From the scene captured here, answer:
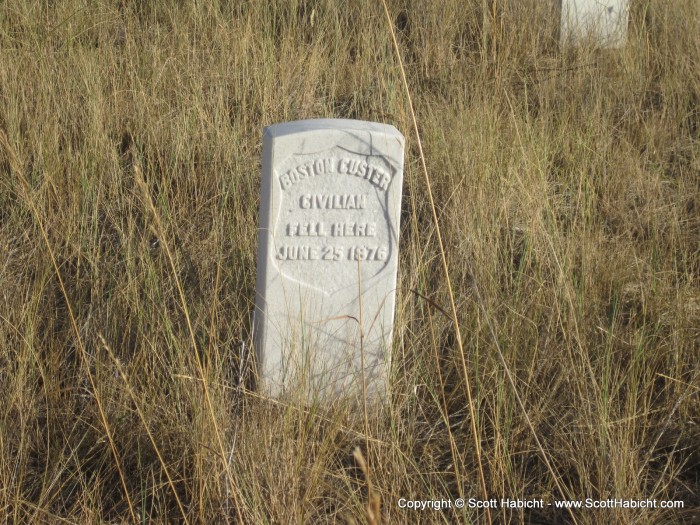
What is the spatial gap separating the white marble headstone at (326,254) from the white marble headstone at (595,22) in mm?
2750

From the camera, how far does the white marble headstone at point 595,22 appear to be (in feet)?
15.2

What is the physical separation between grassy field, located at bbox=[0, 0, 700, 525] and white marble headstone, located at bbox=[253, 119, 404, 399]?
99mm

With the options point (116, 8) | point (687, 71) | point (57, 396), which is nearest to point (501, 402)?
point (57, 396)

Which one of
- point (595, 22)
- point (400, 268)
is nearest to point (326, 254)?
point (400, 268)

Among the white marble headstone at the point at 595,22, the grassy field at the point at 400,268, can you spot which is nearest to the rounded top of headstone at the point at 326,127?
the grassy field at the point at 400,268

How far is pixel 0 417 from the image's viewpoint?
212cm

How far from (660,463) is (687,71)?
2625 millimetres

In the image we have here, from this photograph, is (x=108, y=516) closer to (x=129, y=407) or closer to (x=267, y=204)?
(x=129, y=407)

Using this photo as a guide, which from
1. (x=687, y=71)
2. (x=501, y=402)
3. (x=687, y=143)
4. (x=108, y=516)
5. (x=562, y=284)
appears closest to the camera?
(x=108, y=516)

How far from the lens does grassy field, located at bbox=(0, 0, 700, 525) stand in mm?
2039

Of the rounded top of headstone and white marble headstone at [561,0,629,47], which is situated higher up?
white marble headstone at [561,0,629,47]

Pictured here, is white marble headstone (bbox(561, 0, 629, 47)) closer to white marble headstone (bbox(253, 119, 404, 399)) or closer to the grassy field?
the grassy field

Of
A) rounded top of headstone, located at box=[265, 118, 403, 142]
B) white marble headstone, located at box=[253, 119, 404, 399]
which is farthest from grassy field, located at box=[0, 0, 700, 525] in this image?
rounded top of headstone, located at box=[265, 118, 403, 142]

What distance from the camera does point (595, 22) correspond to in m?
4.71
